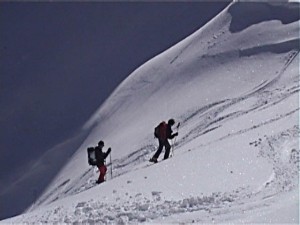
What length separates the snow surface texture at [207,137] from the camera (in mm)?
10883

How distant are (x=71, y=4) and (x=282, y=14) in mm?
25004

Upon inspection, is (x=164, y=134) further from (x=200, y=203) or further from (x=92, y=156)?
(x=200, y=203)

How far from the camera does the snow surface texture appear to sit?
10883 mm

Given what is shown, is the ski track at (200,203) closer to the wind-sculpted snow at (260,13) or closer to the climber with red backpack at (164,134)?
the climber with red backpack at (164,134)

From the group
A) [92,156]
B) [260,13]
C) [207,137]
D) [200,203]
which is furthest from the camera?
[260,13]

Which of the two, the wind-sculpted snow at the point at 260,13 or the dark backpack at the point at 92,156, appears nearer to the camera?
the dark backpack at the point at 92,156

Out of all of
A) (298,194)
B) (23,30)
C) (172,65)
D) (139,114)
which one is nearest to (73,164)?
(139,114)

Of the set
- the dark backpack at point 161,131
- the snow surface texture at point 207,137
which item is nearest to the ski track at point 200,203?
the snow surface texture at point 207,137

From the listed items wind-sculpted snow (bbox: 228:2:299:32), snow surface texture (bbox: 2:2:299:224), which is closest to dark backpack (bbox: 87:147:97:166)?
snow surface texture (bbox: 2:2:299:224)

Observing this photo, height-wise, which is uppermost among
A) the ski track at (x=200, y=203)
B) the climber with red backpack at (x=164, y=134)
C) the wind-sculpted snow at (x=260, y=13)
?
the wind-sculpted snow at (x=260, y=13)

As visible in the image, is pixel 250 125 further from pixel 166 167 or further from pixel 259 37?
pixel 259 37

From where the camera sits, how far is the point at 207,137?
1777 centimetres

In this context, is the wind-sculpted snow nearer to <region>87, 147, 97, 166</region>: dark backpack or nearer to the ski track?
the ski track

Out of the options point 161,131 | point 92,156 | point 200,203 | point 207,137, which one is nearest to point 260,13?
point 207,137
